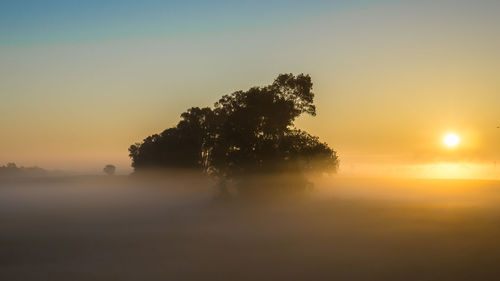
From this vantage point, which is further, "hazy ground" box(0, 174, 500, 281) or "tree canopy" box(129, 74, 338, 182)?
"tree canopy" box(129, 74, 338, 182)

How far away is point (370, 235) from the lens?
1928 inches

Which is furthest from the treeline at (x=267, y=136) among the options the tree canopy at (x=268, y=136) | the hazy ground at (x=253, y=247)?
the hazy ground at (x=253, y=247)

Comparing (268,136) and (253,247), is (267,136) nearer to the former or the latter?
(268,136)

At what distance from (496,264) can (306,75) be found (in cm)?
4657

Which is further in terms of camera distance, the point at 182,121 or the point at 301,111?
the point at 182,121

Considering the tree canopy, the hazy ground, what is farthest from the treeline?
the hazy ground

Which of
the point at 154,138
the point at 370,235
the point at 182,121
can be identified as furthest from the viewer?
the point at 154,138

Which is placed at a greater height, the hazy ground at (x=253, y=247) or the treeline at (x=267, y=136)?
the treeline at (x=267, y=136)

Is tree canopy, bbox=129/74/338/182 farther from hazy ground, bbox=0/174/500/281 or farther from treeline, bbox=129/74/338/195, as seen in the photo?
hazy ground, bbox=0/174/500/281

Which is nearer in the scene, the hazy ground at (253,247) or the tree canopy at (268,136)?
the hazy ground at (253,247)

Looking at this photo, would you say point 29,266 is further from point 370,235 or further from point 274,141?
point 274,141

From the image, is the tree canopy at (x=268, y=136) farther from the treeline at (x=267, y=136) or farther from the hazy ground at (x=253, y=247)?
the hazy ground at (x=253, y=247)

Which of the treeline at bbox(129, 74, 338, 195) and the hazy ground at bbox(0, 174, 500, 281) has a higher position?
the treeline at bbox(129, 74, 338, 195)

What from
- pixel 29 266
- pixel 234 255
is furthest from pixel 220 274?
pixel 29 266
